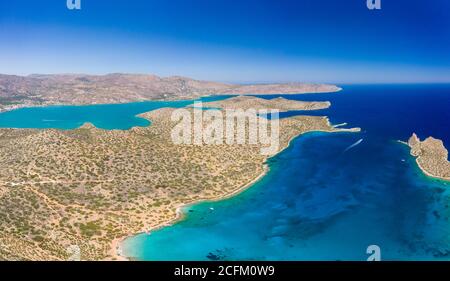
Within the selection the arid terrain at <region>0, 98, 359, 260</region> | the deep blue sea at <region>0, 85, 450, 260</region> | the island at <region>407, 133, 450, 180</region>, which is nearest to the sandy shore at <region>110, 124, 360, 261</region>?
the arid terrain at <region>0, 98, 359, 260</region>

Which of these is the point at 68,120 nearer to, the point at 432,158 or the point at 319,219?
the point at 319,219

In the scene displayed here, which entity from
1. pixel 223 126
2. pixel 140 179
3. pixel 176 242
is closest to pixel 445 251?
pixel 176 242

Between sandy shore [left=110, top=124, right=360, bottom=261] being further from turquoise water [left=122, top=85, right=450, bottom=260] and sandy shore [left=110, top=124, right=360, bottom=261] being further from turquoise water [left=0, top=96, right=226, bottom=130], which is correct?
turquoise water [left=0, top=96, right=226, bottom=130]

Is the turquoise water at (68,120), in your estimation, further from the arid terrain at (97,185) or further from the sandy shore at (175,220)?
the sandy shore at (175,220)

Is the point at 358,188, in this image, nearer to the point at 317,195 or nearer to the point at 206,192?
the point at 317,195

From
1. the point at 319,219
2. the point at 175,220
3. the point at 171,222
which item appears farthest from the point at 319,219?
the point at 171,222

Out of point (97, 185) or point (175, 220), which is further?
point (97, 185)
